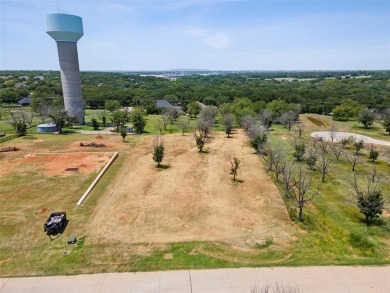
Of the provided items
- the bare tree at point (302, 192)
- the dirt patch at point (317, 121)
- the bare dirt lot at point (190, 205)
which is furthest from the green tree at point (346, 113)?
the bare tree at point (302, 192)

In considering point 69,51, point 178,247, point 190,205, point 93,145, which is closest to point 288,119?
point 93,145

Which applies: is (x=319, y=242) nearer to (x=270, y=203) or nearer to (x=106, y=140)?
(x=270, y=203)

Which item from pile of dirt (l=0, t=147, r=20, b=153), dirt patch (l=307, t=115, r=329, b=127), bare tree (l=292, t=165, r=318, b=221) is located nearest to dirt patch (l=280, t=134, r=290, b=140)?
dirt patch (l=307, t=115, r=329, b=127)

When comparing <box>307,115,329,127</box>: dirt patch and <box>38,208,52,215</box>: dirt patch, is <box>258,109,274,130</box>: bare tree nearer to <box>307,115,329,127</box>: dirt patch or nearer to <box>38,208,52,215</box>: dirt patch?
<box>307,115,329,127</box>: dirt patch

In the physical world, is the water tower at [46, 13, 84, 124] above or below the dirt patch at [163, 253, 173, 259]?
above

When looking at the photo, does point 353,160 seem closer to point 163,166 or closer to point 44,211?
point 163,166

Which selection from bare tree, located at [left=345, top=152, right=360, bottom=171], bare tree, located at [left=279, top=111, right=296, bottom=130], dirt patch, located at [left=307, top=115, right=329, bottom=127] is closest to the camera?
bare tree, located at [left=345, top=152, right=360, bottom=171]
